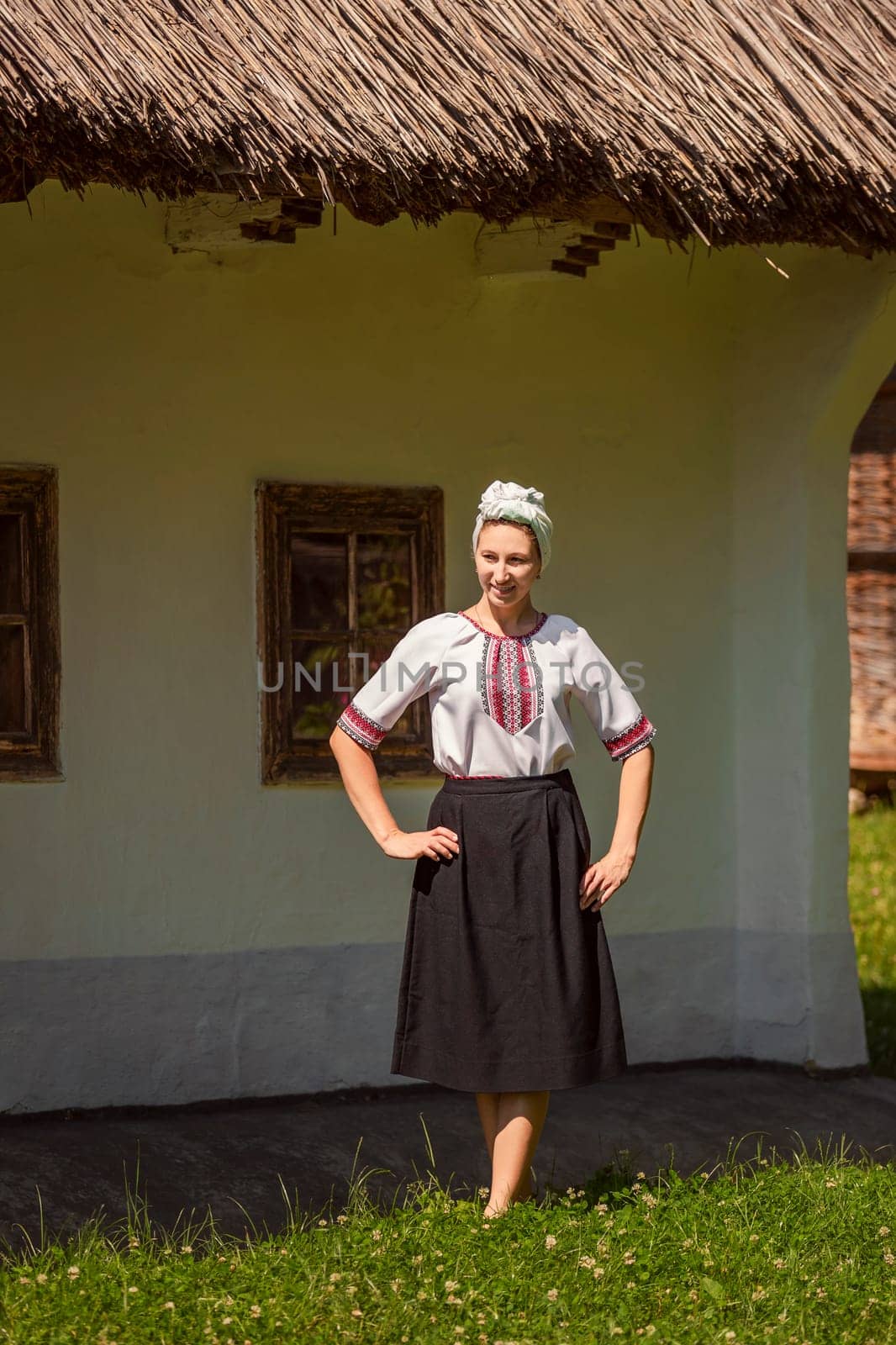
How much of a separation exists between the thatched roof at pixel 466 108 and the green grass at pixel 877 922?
119 inches

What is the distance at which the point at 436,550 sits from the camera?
5535mm

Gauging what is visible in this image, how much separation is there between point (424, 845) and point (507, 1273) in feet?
3.06

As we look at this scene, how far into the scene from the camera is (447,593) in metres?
5.55

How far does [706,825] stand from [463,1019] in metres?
2.24

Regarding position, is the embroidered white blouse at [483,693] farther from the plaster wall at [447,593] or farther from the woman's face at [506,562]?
the plaster wall at [447,593]

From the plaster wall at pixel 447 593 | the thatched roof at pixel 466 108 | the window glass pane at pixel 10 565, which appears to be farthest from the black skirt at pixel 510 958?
the window glass pane at pixel 10 565

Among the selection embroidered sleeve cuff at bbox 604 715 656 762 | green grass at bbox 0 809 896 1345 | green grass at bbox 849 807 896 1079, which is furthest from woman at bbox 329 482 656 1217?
green grass at bbox 849 807 896 1079

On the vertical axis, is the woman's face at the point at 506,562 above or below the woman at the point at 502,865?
above

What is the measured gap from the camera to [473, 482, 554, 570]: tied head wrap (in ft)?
12.8

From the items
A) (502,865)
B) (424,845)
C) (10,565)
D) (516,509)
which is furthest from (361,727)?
(10,565)

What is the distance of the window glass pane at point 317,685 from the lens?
5.41 m

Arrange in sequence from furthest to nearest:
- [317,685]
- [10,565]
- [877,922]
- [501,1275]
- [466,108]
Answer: [877,922] < [317,685] < [10,565] < [466,108] < [501,1275]

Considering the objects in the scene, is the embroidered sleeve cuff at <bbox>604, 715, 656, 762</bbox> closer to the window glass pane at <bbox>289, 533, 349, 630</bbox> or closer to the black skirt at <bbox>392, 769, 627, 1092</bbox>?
the black skirt at <bbox>392, 769, 627, 1092</bbox>

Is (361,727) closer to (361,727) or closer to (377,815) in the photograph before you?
(361,727)
